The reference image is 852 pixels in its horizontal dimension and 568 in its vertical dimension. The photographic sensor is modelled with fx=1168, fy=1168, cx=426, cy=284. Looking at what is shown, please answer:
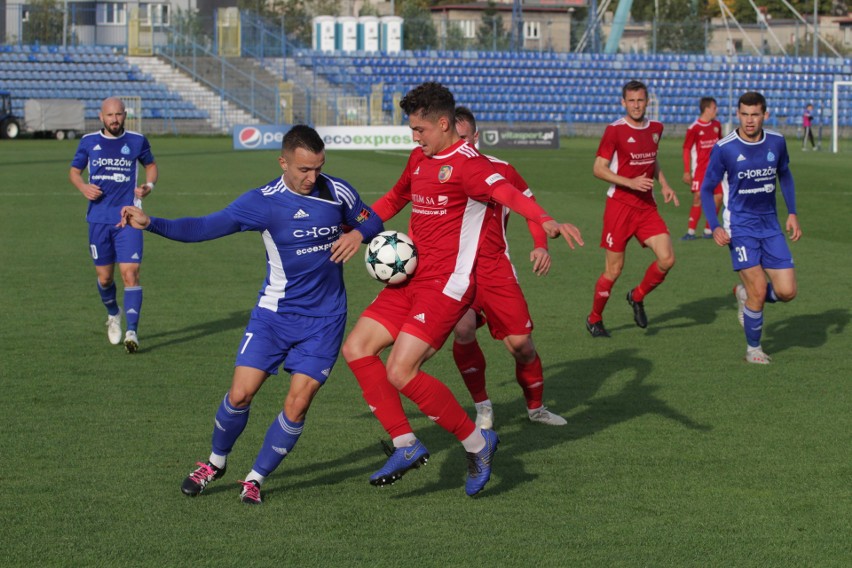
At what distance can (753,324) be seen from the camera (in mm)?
9320

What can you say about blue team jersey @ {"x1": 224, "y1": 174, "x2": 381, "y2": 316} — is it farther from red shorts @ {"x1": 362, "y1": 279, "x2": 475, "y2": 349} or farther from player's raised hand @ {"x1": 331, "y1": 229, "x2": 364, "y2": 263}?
red shorts @ {"x1": 362, "y1": 279, "x2": 475, "y2": 349}

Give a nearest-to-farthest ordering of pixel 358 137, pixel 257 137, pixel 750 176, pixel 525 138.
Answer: pixel 750 176 < pixel 358 137 < pixel 257 137 < pixel 525 138

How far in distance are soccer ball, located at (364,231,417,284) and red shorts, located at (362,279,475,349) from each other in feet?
0.36

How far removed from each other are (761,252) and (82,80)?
46344 mm

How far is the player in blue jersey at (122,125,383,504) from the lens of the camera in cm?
582

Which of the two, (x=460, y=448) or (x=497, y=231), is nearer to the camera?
(x=460, y=448)

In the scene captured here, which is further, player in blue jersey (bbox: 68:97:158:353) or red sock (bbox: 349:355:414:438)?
player in blue jersey (bbox: 68:97:158:353)

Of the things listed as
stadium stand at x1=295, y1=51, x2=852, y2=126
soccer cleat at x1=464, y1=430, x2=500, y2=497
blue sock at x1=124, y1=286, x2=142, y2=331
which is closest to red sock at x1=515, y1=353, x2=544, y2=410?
soccer cleat at x1=464, y1=430, x2=500, y2=497

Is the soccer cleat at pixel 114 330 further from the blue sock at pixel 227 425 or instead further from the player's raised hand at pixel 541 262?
the player's raised hand at pixel 541 262

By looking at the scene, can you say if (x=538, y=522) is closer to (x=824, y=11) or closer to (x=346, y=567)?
(x=346, y=567)

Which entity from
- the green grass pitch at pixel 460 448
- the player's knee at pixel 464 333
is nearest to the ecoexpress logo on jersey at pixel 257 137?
the green grass pitch at pixel 460 448

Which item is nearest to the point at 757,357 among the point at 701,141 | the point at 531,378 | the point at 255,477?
the point at 531,378

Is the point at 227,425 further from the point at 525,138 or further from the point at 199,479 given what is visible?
the point at 525,138

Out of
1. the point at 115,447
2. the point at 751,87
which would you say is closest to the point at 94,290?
the point at 115,447
